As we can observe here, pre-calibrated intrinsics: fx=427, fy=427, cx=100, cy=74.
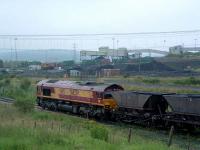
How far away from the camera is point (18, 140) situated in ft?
64.1

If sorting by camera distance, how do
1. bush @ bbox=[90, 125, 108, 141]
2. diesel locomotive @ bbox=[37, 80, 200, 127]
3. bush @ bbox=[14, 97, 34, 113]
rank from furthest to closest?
bush @ bbox=[14, 97, 34, 113], diesel locomotive @ bbox=[37, 80, 200, 127], bush @ bbox=[90, 125, 108, 141]

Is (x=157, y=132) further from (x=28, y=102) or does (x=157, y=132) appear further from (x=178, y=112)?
(x=28, y=102)

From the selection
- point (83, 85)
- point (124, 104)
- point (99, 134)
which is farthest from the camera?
point (83, 85)

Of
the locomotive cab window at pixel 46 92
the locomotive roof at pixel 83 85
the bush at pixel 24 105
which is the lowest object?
the bush at pixel 24 105

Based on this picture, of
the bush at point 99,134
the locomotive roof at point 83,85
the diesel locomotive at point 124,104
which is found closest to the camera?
the bush at point 99,134

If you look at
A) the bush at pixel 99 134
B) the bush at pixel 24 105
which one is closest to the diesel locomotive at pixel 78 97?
the bush at pixel 24 105

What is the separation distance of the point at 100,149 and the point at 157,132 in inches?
552

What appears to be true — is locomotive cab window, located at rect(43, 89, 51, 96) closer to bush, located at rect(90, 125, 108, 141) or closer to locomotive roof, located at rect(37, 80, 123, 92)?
locomotive roof, located at rect(37, 80, 123, 92)

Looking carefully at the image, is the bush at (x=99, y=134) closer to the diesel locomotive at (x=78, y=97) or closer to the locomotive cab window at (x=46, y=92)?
the diesel locomotive at (x=78, y=97)

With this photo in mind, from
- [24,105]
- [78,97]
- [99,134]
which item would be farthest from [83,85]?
[99,134]

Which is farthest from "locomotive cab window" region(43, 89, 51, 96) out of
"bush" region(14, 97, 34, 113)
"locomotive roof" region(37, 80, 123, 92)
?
"bush" region(14, 97, 34, 113)

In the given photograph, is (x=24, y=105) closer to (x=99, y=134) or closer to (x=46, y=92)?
(x=46, y=92)

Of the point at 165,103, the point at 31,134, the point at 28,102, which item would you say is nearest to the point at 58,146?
the point at 31,134

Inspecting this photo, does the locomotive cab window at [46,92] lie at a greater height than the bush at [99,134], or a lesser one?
lesser
